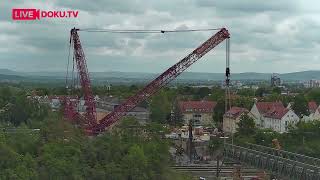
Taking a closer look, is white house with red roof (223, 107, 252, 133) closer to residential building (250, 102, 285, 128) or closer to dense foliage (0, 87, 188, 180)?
residential building (250, 102, 285, 128)

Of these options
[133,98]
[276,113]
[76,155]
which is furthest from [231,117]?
[76,155]

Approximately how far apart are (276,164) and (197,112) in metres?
54.1

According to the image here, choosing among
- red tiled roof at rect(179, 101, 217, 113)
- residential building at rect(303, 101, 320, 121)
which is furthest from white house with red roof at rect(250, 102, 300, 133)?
red tiled roof at rect(179, 101, 217, 113)

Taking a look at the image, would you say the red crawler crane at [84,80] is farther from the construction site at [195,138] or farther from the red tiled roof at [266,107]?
the red tiled roof at [266,107]

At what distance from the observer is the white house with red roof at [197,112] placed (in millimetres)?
77875

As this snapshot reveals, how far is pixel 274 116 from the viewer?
63.0 m

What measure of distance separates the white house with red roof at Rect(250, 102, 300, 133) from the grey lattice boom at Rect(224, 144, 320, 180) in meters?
30.8

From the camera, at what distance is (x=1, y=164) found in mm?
26953

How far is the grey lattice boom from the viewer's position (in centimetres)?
2125

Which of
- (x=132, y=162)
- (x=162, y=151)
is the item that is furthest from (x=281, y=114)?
(x=132, y=162)

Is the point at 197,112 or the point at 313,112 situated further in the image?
the point at 197,112

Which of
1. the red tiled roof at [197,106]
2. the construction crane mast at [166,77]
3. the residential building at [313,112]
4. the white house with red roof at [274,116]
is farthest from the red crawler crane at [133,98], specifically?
the red tiled roof at [197,106]

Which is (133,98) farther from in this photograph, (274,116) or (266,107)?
(266,107)

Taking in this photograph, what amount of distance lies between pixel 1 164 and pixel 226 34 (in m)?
16.1
